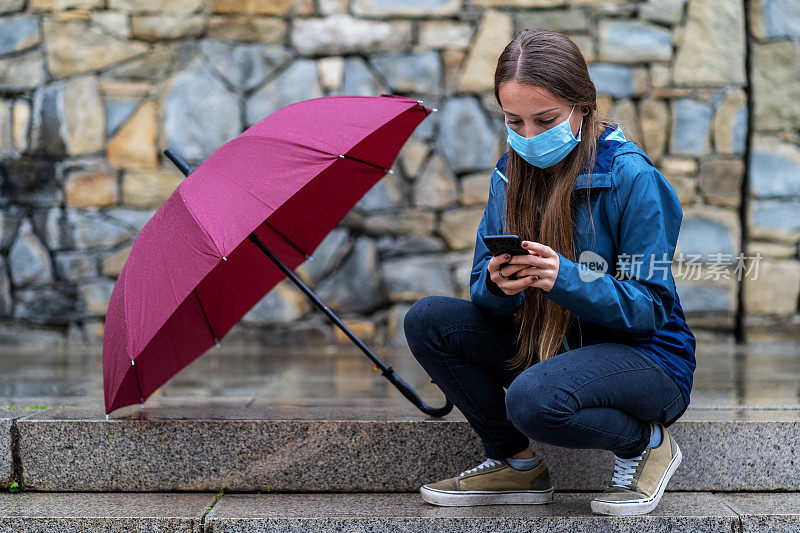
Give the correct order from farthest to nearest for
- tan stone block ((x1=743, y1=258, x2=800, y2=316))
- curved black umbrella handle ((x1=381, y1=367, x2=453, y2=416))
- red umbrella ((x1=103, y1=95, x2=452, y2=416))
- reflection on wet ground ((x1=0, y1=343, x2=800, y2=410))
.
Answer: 1. tan stone block ((x1=743, y1=258, x2=800, y2=316))
2. reflection on wet ground ((x1=0, y1=343, x2=800, y2=410))
3. curved black umbrella handle ((x1=381, y1=367, x2=453, y2=416))
4. red umbrella ((x1=103, y1=95, x2=452, y2=416))

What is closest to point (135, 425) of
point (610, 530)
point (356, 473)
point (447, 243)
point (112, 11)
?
point (356, 473)

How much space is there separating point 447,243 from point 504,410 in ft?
9.04

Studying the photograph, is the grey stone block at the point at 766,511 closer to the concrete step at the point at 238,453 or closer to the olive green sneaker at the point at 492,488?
the concrete step at the point at 238,453

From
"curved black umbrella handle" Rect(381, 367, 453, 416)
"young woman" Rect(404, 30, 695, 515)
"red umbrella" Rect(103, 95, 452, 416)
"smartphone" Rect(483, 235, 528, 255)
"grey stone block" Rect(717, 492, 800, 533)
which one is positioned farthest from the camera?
"curved black umbrella handle" Rect(381, 367, 453, 416)

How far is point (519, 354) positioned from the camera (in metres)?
2.44

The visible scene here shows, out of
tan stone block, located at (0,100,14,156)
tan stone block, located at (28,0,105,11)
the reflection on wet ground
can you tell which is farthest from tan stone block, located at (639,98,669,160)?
tan stone block, located at (0,100,14,156)

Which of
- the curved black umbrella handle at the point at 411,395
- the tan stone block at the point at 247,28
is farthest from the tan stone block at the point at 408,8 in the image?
the curved black umbrella handle at the point at 411,395

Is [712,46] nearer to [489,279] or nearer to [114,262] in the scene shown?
[489,279]

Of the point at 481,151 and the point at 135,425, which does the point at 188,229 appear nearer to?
the point at 135,425

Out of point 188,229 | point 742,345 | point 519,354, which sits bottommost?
point 742,345

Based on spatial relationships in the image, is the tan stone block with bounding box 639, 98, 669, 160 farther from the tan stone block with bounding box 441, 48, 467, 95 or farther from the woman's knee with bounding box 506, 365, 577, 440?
the woman's knee with bounding box 506, 365, 577, 440

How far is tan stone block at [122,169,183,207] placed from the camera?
5.14 meters

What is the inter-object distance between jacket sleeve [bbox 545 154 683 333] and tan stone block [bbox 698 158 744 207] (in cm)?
313

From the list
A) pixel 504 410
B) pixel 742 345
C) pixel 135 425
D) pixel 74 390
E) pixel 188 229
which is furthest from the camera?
pixel 742 345
